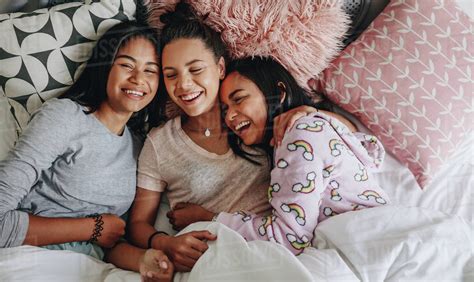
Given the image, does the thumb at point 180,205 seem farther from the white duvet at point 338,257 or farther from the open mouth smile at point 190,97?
the open mouth smile at point 190,97

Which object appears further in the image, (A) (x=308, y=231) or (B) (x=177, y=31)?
(B) (x=177, y=31)

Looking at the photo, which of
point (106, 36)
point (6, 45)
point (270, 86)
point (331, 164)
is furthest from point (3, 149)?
point (331, 164)

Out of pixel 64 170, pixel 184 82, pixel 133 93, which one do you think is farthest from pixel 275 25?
pixel 64 170

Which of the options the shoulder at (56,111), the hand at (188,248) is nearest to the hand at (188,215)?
the hand at (188,248)

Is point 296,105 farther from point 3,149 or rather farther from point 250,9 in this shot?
point 3,149

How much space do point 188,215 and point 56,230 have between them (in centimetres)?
28

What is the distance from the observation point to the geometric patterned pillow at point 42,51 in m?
1.11

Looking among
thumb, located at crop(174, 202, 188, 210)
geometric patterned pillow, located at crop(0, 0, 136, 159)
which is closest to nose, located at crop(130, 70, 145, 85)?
geometric patterned pillow, located at crop(0, 0, 136, 159)

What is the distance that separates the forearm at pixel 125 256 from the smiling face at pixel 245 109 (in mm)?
338

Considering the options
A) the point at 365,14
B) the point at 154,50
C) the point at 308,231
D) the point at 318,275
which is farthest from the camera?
the point at 365,14

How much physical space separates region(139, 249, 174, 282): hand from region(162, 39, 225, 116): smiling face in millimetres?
323

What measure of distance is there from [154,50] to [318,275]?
591 mm

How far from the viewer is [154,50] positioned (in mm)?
1152

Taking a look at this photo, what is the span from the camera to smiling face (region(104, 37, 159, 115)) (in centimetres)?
113
